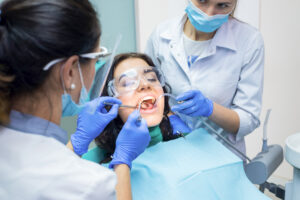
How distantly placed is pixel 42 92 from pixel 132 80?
0.67 m

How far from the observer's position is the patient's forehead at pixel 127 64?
4.83 ft

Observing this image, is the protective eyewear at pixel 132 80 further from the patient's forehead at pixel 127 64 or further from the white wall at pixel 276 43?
the white wall at pixel 276 43

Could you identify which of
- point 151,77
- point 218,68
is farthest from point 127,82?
point 218,68

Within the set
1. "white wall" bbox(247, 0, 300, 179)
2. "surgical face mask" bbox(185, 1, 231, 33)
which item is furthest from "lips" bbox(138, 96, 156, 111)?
"white wall" bbox(247, 0, 300, 179)

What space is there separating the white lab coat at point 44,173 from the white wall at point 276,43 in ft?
6.32

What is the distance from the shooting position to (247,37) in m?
1.45

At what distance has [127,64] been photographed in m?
1.49

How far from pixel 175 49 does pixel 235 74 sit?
354 mm

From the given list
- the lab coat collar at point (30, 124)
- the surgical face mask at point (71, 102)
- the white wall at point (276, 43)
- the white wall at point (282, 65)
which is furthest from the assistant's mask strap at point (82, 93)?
the white wall at point (282, 65)

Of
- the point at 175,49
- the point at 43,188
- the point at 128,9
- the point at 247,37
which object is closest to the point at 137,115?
the point at 175,49

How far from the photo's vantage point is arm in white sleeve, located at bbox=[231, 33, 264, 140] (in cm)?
141

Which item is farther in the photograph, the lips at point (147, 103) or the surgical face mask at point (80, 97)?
the lips at point (147, 103)

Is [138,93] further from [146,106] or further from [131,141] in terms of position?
[131,141]

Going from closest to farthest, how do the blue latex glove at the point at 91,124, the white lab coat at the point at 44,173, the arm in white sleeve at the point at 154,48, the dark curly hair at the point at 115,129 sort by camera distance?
the white lab coat at the point at 44,173 → the blue latex glove at the point at 91,124 → the dark curly hair at the point at 115,129 → the arm in white sleeve at the point at 154,48
